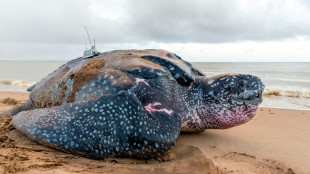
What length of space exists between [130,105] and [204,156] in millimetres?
794

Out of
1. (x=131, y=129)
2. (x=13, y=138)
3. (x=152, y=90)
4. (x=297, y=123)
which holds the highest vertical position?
(x=152, y=90)

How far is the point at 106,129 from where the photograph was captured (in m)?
1.88

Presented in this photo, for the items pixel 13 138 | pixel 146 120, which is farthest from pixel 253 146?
pixel 13 138

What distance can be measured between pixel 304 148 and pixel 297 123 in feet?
4.63

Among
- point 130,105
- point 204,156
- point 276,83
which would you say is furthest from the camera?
point 276,83

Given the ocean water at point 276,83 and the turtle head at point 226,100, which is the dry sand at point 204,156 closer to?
the turtle head at point 226,100

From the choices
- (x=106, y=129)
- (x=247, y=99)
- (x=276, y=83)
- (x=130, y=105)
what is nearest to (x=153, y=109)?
(x=130, y=105)

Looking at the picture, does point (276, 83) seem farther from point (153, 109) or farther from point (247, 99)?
point (153, 109)

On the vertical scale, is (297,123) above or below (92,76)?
below

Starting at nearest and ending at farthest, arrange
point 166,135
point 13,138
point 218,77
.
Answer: point 166,135, point 13,138, point 218,77

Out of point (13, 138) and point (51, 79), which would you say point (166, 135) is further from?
point (51, 79)

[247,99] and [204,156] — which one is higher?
[247,99]

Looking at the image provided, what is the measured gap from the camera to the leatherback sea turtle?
188cm

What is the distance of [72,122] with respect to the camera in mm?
1938
